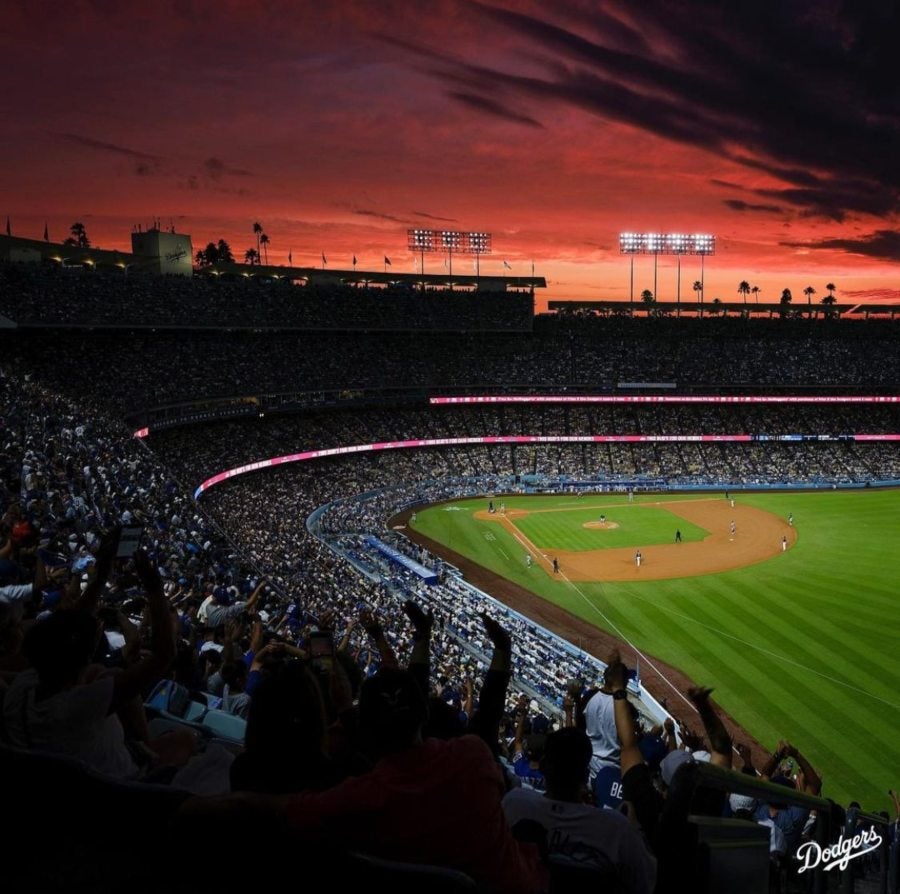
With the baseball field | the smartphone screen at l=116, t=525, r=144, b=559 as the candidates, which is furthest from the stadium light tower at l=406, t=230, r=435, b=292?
the smartphone screen at l=116, t=525, r=144, b=559

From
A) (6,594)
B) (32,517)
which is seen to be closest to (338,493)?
(32,517)

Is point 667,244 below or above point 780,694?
above

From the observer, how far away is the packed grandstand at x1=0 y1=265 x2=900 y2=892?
10.3ft

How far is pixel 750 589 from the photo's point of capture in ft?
120

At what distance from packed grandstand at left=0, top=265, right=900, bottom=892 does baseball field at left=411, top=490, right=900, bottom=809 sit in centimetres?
200

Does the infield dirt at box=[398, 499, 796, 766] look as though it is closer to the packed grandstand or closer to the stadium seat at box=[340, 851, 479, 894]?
the packed grandstand

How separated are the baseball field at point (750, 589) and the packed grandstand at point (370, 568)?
200cm

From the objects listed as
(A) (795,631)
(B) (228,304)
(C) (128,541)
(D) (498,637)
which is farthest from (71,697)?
(B) (228,304)

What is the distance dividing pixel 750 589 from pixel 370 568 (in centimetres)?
1916

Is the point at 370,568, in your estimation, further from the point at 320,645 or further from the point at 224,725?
the point at 224,725

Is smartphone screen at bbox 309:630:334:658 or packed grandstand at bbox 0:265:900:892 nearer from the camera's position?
packed grandstand at bbox 0:265:900:892

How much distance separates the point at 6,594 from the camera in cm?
752

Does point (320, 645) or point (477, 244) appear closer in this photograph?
point (320, 645)

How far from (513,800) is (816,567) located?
42.1 m
